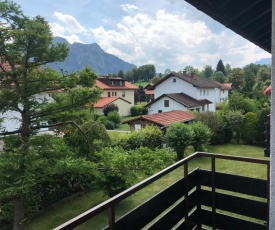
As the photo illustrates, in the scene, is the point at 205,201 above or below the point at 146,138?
above

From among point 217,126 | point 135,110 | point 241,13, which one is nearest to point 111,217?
point 241,13

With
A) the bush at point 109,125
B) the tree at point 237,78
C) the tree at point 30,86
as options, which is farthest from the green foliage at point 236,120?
the tree at point 237,78

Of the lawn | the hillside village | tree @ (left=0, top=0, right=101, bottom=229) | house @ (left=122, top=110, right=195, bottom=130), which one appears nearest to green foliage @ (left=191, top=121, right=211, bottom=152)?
the lawn

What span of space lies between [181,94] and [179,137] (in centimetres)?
1708

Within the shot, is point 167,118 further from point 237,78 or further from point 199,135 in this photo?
point 237,78

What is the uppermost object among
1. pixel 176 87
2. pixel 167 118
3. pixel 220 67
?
pixel 220 67

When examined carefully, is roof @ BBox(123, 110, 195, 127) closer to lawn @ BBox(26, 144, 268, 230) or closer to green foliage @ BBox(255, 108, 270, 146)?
lawn @ BBox(26, 144, 268, 230)

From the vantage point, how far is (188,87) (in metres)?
31.2

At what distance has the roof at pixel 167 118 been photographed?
1766 cm

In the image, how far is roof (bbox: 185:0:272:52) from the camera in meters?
2.16

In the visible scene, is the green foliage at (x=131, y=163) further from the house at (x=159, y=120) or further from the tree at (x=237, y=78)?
the tree at (x=237, y=78)

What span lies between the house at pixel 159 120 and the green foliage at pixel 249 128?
4.04 meters

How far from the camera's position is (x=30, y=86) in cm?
594

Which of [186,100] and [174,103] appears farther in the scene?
[186,100]
